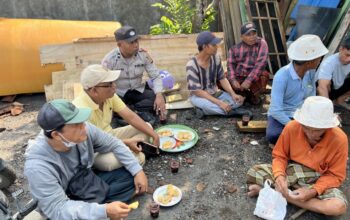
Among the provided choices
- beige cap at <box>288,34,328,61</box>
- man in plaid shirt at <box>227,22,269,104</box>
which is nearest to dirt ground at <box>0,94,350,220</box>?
man in plaid shirt at <box>227,22,269,104</box>

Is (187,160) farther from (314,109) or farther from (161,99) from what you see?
(314,109)

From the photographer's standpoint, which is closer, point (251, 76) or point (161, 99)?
point (161, 99)

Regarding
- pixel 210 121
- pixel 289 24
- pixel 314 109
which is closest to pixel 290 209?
pixel 314 109

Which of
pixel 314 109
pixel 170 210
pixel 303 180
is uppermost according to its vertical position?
pixel 314 109

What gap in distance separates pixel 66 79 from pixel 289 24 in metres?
5.07

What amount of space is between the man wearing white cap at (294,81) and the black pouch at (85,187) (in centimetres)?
248

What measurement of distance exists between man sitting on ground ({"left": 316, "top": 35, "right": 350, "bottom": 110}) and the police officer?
2527 millimetres

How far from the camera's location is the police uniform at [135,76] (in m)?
5.12

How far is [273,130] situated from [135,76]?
236 cm

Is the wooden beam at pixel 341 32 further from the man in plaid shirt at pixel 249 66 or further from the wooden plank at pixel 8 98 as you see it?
the wooden plank at pixel 8 98

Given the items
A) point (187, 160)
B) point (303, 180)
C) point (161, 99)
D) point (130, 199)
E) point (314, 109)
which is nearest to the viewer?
point (314, 109)

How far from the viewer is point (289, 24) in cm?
746

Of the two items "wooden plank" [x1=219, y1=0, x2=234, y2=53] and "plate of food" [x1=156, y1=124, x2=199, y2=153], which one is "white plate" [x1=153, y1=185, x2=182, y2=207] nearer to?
"plate of food" [x1=156, y1=124, x2=199, y2=153]

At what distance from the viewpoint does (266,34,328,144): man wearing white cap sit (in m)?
4.03
